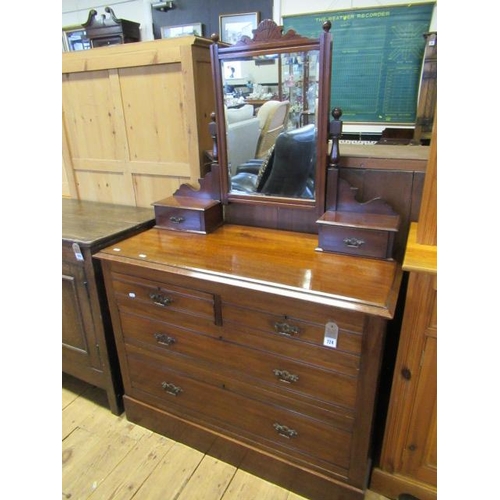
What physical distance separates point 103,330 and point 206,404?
0.53m

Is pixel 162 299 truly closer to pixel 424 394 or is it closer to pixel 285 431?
pixel 285 431

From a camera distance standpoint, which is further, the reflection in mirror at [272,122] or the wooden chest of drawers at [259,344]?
the reflection in mirror at [272,122]

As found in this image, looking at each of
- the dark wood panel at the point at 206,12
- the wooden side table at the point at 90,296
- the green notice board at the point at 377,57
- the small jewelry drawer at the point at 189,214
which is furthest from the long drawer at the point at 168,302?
the dark wood panel at the point at 206,12

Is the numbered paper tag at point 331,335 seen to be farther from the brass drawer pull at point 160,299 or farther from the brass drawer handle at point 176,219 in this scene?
the brass drawer handle at point 176,219

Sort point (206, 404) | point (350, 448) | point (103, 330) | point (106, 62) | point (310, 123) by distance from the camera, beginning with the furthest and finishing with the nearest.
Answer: point (106, 62) → point (103, 330) → point (206, 404) → point (310, 123) → point (350, 448)

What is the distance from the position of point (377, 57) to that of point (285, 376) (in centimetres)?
321

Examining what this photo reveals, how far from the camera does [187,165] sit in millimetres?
1619

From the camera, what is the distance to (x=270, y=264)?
3.77 ft

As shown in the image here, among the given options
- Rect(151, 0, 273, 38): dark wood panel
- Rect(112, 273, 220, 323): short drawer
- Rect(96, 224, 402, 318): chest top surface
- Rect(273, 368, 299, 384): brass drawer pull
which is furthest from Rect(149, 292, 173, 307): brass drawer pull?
Rect(151, 0, 273, 38): dark wood panel

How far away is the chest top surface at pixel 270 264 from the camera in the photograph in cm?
98

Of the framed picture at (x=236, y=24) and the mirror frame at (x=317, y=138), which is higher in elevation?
the framed picture at (x=236, y=24)

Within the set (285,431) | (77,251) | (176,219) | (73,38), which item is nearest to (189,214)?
(176,219)
